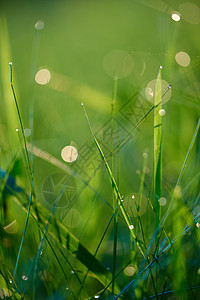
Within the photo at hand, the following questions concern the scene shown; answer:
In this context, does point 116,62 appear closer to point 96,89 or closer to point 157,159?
point 96,89

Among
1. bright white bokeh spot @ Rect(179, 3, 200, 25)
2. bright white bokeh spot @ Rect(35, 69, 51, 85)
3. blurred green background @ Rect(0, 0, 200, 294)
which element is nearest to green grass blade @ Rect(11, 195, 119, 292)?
blurred green background @ Rect(0, 0, 200, 294)

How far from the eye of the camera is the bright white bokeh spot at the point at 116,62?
4.06ft

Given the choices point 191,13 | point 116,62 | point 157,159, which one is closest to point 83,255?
point 157,159

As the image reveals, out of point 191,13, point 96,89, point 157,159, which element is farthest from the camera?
point 96,89

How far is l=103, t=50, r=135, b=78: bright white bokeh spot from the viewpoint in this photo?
4.06 ft

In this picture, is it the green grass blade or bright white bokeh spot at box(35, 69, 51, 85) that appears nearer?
the green grass blade

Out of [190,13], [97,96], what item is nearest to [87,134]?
[97,96]

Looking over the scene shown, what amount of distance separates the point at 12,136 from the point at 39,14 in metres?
1.58

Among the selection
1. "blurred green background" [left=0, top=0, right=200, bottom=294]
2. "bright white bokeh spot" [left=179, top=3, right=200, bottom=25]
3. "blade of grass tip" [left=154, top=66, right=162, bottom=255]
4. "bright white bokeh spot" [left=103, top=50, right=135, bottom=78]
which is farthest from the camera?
"bright white bokeh spot" [left=103, top=50, right=135, bottom=78]

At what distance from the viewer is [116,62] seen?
4.52 feet

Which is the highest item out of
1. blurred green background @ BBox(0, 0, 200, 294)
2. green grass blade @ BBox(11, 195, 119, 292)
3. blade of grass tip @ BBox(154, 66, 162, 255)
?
blurred green background @ BBox(0, 0, 200, 294)

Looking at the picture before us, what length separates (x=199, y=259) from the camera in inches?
17.3

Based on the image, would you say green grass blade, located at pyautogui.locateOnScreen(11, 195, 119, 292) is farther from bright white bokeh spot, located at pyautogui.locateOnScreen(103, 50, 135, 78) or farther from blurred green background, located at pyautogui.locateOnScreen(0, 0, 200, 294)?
bright white bokeh spot, located at pyautogui.locateOnScreen(103, 50, 135, 78)

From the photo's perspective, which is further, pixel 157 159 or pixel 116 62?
pixel 116 62
